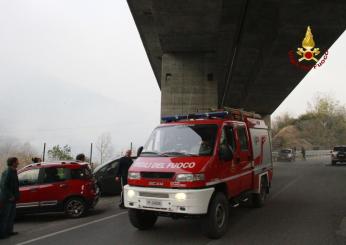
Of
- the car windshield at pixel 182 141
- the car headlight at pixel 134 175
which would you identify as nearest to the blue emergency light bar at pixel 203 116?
the car windshield at pixel 182 141

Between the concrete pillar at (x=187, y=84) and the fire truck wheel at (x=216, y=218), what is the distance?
1305 centimetres

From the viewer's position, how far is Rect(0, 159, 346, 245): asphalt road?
777 cm

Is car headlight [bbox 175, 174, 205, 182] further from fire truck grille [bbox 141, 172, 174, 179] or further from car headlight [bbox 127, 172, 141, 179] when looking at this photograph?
car headlight [bbox 127, 172, 141, 179]

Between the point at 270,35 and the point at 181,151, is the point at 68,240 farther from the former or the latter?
the point at 270,35

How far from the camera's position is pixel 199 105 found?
21344 mm

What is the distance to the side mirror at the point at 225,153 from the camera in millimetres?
8078

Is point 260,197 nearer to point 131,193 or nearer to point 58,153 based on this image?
point 131,193

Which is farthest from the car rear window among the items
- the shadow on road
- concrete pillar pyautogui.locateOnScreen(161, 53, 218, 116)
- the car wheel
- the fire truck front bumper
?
concrete pillar pyautogui.locateOnScreen(161, 53, 218, 116)

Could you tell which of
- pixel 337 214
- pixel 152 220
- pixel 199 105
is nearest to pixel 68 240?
pixel 152 220

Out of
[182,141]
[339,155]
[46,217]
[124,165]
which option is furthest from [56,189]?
[339,155]

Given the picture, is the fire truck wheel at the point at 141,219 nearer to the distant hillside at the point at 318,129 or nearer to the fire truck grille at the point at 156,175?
the fire truck grille at the point at 156,175

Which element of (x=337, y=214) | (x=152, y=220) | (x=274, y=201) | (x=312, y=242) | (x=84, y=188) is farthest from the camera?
(x=274, y=201)

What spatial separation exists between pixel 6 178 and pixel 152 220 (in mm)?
3410

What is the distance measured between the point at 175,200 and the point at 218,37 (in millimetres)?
13261
